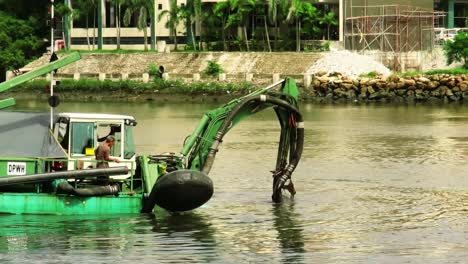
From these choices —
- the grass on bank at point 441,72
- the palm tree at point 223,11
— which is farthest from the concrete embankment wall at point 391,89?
the palm tree at point 223,11

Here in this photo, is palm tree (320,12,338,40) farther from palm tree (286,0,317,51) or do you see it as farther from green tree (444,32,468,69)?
green tree (444,32,468,69)

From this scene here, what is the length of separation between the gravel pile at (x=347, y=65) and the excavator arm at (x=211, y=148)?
6420 centimetres

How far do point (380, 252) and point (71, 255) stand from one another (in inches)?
253

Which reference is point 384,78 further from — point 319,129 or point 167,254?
point 167,254

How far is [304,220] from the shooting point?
33875mm

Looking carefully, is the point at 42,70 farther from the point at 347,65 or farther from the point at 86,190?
the point at 347,65

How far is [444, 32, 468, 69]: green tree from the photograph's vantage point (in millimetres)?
100562

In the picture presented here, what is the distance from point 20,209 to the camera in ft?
104

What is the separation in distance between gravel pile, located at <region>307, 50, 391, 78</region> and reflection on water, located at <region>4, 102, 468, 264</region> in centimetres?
4230

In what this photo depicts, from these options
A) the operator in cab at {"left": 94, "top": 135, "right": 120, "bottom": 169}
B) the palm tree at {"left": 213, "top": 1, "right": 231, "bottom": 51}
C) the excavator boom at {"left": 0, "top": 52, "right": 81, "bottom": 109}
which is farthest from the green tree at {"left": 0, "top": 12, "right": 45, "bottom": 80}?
the operator in cab at {"left": 94, "top": 135, "right": 120, "bottom": 169}

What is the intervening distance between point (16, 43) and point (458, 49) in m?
36.5

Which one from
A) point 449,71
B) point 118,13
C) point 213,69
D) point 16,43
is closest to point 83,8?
point 118,13

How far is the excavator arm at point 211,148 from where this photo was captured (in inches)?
1245

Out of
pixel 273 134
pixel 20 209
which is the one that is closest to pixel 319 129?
pixel 273 134
